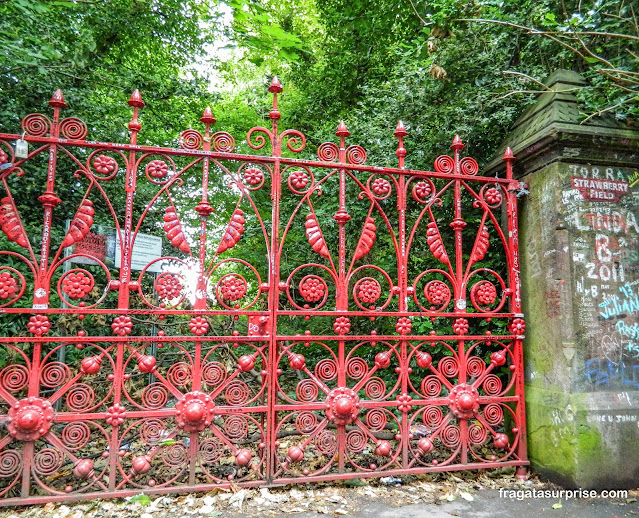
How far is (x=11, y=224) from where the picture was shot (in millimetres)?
2697

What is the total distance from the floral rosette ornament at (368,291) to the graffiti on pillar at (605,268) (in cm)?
149

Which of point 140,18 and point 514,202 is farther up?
point 140,18

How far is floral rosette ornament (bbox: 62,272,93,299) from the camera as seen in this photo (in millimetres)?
2689

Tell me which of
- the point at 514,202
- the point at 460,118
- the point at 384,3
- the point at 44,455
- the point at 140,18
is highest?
the point at 384,3

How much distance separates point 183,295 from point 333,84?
20.9 feet

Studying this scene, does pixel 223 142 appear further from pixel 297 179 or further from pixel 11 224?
pixel 11 224

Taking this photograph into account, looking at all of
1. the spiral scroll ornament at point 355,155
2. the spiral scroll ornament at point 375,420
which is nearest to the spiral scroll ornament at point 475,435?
the spiral scroll ornament at point 375,420

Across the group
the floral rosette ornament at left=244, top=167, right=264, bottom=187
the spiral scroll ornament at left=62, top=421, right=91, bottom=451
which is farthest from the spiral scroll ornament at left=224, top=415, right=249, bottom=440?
the floral rosette ornament at left=244, top=167, right=264, bottom=187

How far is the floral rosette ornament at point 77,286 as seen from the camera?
106 inches

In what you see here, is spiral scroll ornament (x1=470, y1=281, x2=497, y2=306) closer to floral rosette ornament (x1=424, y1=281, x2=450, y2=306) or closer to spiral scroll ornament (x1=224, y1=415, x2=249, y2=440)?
floral rosette ornament (x1=424, y1=281, x2=450, y2=306)

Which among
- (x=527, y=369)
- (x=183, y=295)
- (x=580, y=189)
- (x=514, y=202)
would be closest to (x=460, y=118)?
(x=514, y=202)

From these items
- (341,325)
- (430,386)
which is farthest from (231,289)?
(430,386)

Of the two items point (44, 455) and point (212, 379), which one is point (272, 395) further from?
point (44, 455)

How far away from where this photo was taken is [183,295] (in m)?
2.83
